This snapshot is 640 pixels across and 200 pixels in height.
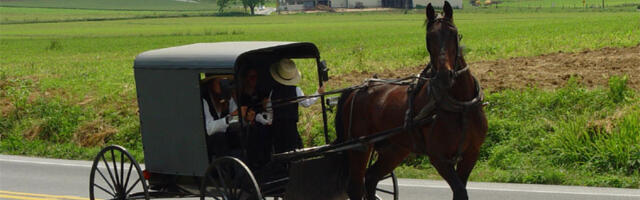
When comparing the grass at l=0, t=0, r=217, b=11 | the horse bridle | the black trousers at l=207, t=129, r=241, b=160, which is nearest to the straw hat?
the black trousers at l=207, t=129, r=241, b=160

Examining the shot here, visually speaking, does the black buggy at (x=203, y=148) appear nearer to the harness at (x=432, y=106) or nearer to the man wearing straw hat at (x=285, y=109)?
the man wearing straw hat at (x=285, y=109)

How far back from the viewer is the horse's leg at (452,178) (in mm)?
7188

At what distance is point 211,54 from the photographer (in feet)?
27.4

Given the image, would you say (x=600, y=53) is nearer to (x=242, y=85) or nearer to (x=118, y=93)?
(x=118, y=93)

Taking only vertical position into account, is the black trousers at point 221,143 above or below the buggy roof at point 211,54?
below

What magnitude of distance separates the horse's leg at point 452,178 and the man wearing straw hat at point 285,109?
201cm

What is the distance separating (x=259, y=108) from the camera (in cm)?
884

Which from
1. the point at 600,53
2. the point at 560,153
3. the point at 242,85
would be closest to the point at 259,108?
the point at 242,85

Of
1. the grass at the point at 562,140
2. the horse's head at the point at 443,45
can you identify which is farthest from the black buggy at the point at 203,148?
the grass at the point at 562,140

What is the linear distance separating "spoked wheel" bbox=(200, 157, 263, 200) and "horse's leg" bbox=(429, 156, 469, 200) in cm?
178

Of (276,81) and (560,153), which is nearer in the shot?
(276,81)

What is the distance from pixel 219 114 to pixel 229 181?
0.95 m

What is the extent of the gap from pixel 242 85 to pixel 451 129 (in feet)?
8.11

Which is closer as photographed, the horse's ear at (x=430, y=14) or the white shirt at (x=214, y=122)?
the horse's ear at (x=430, y=14)
